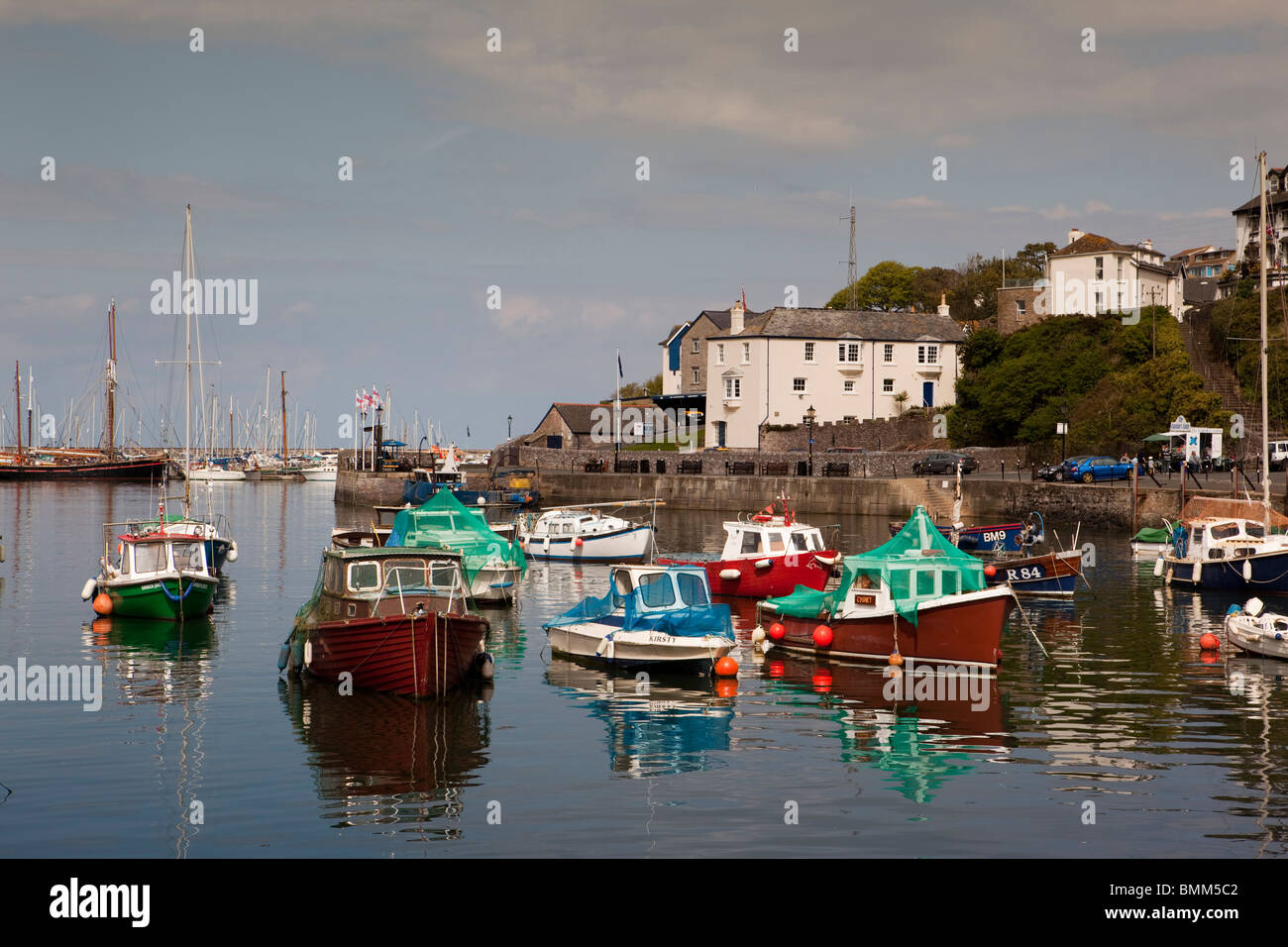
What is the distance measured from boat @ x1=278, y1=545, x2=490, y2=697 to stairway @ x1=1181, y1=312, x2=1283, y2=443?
61.6m

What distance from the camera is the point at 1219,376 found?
80938mm

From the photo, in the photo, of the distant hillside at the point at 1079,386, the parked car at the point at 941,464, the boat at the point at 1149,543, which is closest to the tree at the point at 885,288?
the distant hillside at the point at 1079,386

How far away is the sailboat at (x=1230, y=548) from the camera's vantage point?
129ft

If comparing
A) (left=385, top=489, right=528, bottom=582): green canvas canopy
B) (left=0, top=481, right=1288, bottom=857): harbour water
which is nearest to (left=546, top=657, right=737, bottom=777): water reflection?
(left=0, top=481, right=1288, bottom=857): harbour water

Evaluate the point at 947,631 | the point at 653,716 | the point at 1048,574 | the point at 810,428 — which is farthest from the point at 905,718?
the point at 810,428

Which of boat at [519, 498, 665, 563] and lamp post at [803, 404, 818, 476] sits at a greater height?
lamp post at [803, 404, 818, 476]

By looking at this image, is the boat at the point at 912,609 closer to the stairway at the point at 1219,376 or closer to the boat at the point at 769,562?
the boat at the point at 769,562

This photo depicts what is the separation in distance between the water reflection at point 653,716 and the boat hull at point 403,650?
8.51ft

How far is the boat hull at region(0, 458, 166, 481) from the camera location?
127 m

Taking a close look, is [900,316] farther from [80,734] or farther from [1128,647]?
[80,734]

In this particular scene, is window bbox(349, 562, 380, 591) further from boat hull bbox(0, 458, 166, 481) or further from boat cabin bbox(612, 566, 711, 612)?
boat hull bbox(0, 458, 166, 481)

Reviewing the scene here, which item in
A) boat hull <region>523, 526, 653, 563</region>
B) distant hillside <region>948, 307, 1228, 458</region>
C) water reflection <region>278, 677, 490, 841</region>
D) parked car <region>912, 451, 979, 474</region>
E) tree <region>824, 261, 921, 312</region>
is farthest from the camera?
tree <region>824, 261, 921, 312</region>

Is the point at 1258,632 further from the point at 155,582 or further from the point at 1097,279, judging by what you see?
the point at 1097,279
